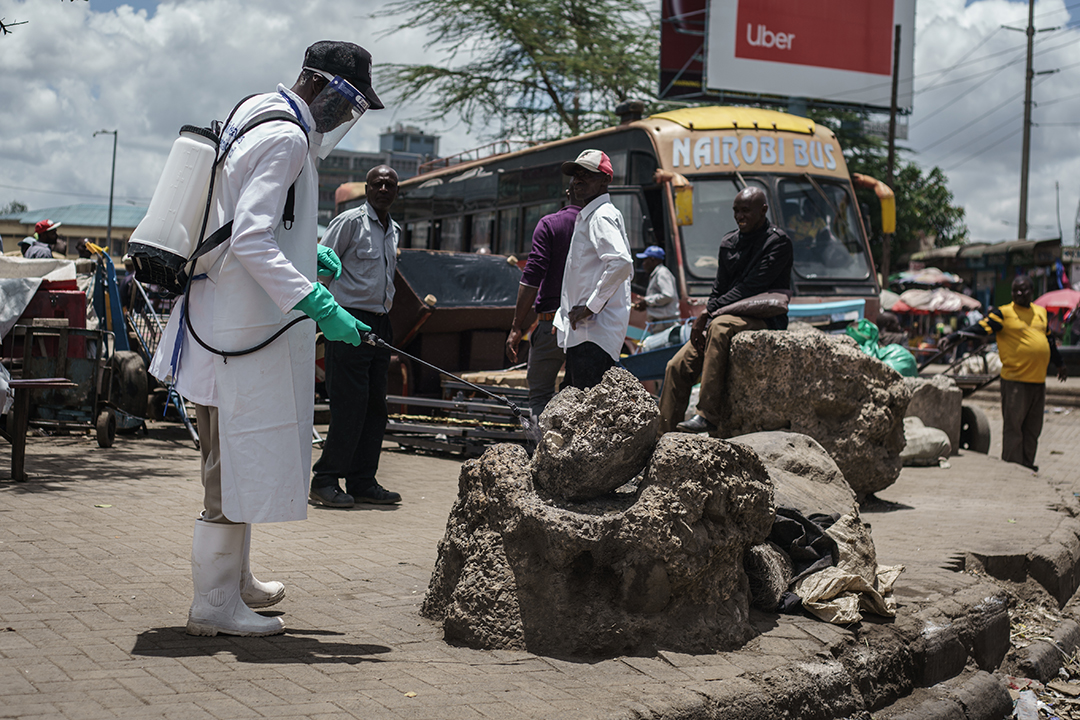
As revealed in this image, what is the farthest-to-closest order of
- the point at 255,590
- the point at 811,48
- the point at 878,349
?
the point at 811,48 → the point at 878,349 → the point at 255,590

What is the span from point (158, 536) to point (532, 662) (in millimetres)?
2404

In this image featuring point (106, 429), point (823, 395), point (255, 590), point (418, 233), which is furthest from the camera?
point (418, 233)

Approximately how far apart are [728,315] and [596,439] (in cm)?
343

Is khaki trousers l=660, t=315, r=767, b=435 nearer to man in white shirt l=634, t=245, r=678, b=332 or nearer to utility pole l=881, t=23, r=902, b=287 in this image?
man in white shirt l=634, t=245, r=678, b=332

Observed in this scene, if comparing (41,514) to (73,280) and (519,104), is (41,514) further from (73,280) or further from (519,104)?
Result: (519,104)

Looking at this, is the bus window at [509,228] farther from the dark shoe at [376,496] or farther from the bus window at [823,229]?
the dark shoe at [376,496]

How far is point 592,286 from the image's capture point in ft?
17.5

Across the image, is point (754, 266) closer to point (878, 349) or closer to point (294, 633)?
Result: point (878, 349)

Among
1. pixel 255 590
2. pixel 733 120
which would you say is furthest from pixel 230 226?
pixel 733 120

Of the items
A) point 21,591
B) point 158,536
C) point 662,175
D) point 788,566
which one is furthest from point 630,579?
point 662,175

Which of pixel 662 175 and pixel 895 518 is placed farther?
pixel 662 175

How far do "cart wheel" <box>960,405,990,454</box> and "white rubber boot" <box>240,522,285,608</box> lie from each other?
8.94 metres

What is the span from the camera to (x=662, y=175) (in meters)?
11.4

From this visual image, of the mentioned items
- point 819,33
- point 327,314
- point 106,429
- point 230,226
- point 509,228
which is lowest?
point 106,429
